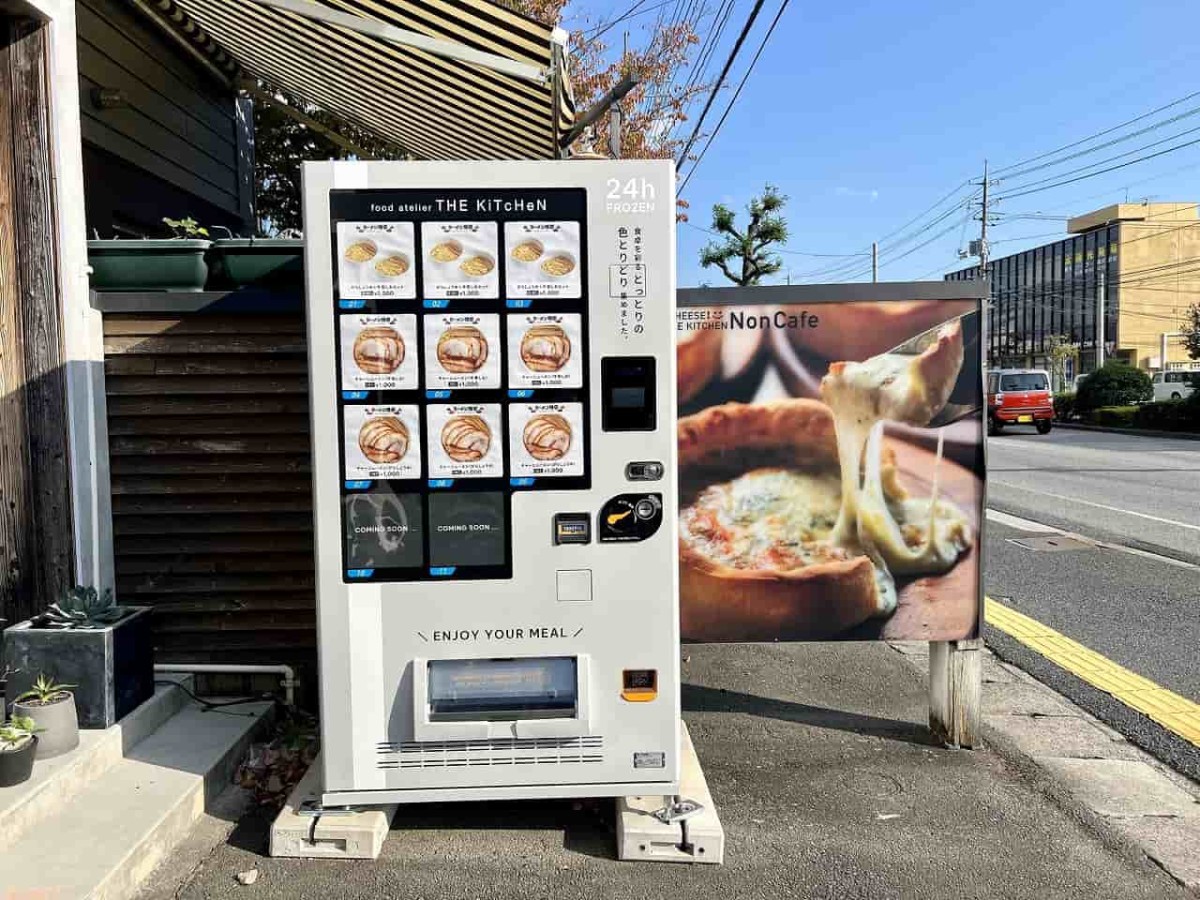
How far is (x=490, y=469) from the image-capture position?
2.96 metres

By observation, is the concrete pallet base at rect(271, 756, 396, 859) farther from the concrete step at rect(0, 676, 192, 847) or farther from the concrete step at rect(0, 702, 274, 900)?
the concrete step at rect(0, 676, 192, 847)

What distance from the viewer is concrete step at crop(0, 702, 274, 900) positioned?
8.63 feet

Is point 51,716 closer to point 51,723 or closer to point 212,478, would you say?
point 51,723

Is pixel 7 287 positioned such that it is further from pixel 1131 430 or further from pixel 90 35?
pixel 1131 430

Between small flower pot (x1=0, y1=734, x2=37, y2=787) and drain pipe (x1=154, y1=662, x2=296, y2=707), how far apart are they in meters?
1.05

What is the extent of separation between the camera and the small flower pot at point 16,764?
290 cm

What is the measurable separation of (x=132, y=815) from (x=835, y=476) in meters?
2.96

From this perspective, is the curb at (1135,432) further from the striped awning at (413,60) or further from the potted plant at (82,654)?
the potted plant at (82,654)

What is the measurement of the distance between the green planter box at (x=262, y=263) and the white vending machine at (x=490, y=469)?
3.93ft

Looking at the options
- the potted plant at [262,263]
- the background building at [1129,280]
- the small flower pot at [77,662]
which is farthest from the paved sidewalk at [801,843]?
the background building at [1129,280]

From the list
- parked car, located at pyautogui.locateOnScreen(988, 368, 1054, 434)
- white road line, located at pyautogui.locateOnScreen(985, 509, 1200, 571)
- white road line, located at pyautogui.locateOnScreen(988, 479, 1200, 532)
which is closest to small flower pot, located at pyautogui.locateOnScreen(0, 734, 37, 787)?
white road line, located at pyautogui.locateOnScreen(985, 509, 1200, 571)

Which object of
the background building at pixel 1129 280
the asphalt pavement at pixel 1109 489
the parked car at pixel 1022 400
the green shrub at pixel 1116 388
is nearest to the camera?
the asphalt pavement at pixel 1109 489

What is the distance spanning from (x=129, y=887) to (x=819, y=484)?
290cm

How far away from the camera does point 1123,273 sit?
207 feet
